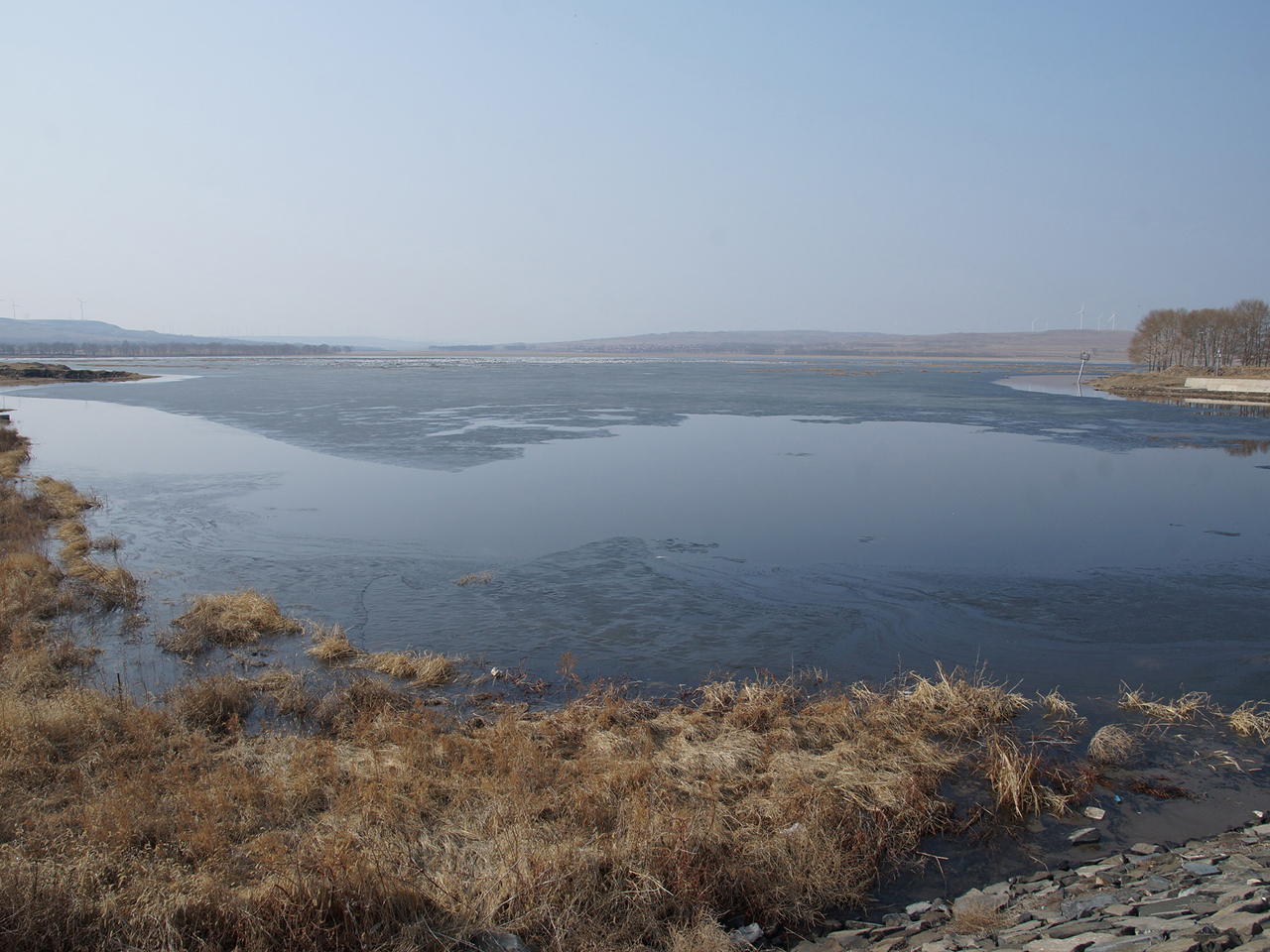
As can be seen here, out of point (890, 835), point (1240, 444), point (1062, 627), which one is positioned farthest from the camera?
point (1240, 444)

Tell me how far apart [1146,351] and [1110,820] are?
294ft

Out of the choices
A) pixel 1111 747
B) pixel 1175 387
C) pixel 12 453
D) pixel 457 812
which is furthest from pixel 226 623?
pixel 1175 387

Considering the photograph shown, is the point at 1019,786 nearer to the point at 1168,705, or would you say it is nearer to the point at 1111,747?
the point at 1111,747

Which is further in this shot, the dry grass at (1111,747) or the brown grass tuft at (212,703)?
the brown grass tuft at (212,703)

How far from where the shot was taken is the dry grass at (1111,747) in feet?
21.1

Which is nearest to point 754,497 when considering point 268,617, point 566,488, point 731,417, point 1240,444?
point 566,488

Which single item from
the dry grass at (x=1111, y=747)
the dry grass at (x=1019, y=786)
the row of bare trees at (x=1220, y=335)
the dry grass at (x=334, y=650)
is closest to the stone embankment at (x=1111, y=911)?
the dry grass at (x=1019, y=786)

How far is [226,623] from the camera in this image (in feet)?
30.4

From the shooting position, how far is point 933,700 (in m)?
7.29

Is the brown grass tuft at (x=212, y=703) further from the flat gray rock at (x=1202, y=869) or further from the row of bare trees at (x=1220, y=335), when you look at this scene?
the row of bare trees at (x=1220, y=335)

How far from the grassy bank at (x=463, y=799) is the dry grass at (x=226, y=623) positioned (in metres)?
0.26

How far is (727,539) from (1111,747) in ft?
25.0

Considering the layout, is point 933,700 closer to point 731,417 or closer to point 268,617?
point 268,617

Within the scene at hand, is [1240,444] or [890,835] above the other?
[1240,444]
